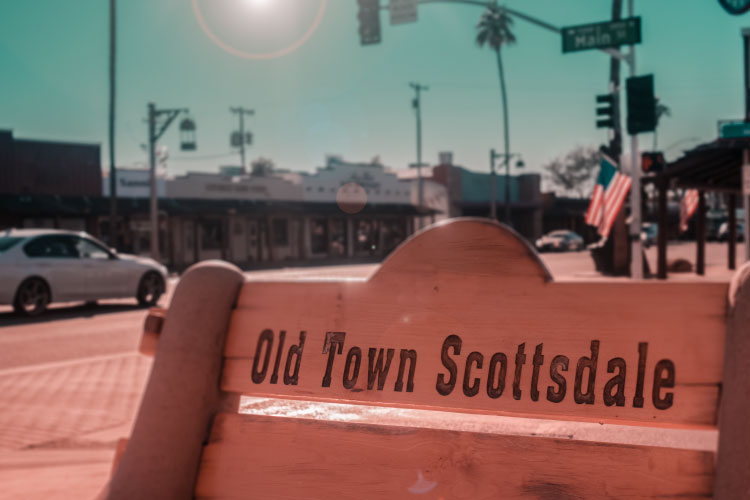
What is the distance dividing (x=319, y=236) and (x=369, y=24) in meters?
30.0

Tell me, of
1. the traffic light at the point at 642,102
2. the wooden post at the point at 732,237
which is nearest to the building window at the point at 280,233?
the wooden post at the point at 732,237

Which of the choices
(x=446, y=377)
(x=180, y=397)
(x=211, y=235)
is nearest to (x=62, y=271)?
(x=180, y=397)

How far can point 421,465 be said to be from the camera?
168 cm

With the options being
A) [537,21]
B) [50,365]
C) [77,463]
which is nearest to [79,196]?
[537,21]

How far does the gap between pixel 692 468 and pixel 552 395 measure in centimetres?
31

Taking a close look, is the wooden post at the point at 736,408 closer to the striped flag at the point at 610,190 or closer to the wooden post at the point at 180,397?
the wooden post at the point at 180,397

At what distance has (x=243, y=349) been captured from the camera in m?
1.96

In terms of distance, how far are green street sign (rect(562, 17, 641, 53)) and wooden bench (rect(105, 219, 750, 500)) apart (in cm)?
1360

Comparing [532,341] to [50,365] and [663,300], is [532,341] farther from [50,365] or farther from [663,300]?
[50,365]

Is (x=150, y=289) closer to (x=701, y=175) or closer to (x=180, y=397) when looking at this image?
(x=701, y=175)

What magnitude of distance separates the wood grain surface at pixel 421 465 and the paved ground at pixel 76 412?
0.07 meters

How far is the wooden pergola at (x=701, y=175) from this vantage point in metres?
14.9

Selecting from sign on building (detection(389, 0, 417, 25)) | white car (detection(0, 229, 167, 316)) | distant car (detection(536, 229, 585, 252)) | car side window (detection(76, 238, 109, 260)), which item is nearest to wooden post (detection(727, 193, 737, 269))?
sign on building (detection(389, 0, 417, 25))

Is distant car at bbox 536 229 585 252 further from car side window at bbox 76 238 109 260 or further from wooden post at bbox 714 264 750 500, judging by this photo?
wooden post at bbox 714 264 750 500
